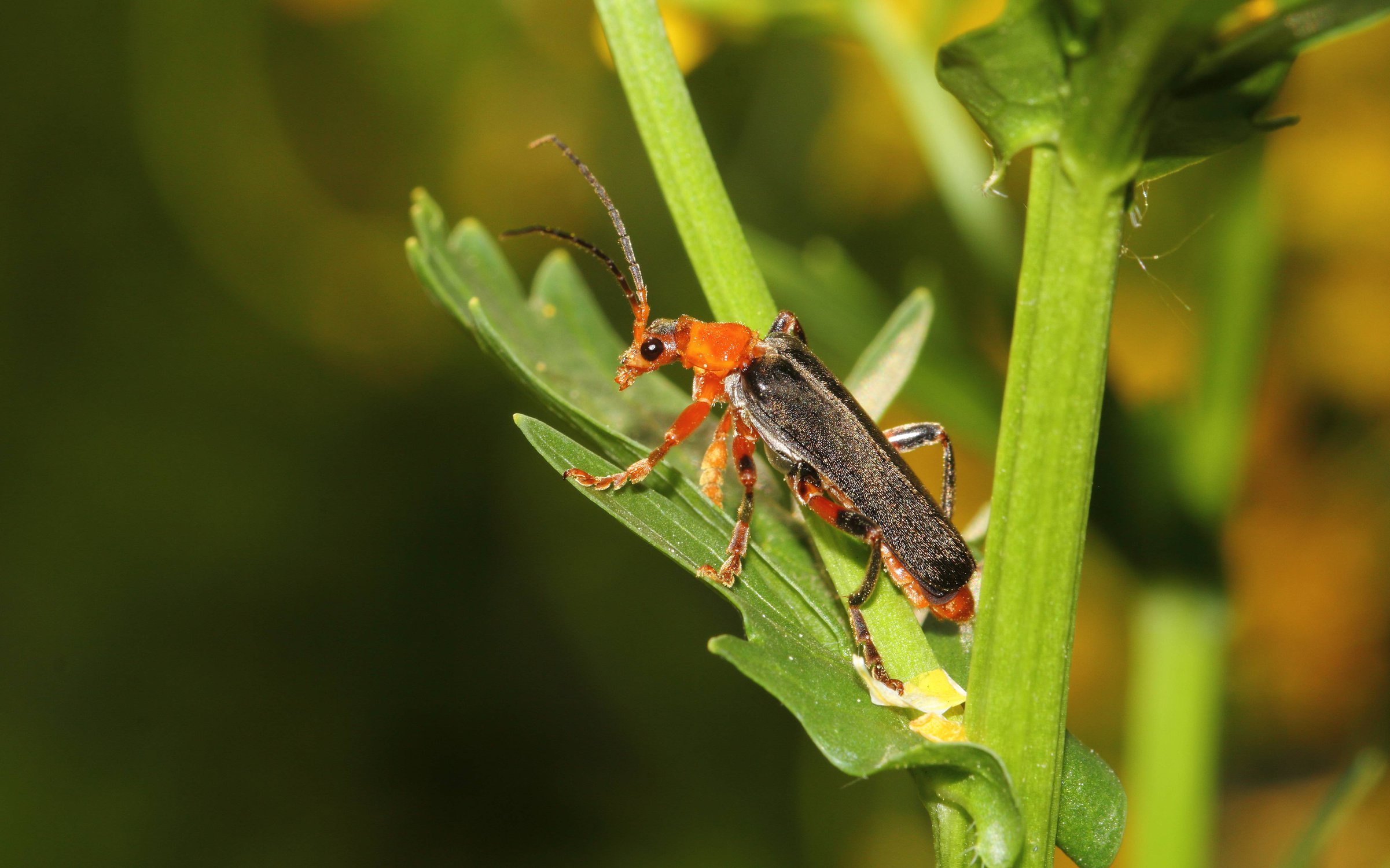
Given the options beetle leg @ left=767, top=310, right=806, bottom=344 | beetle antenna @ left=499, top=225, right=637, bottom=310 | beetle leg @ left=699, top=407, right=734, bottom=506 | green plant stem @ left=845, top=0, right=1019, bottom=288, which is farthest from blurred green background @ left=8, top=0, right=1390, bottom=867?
beetle antenna @ left=499, top=225, right=637, bottom=310

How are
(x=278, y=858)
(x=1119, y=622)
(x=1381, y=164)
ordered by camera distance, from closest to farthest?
(x=1381, y=164) < (x=1119, y=622) < (x=278, y=858)

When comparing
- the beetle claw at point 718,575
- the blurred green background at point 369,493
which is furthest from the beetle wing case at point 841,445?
the blurred green background at point 369,493

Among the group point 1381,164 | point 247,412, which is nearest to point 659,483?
point 1381,164

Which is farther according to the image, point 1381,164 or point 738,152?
point 738,152

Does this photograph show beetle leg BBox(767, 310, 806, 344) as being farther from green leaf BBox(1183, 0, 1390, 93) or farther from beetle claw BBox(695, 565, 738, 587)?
green leaf BBox(1183, 0, 1390, 93)

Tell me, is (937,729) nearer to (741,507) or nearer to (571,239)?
(741,507)

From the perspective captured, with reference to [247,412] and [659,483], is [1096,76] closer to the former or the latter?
[659,483]
